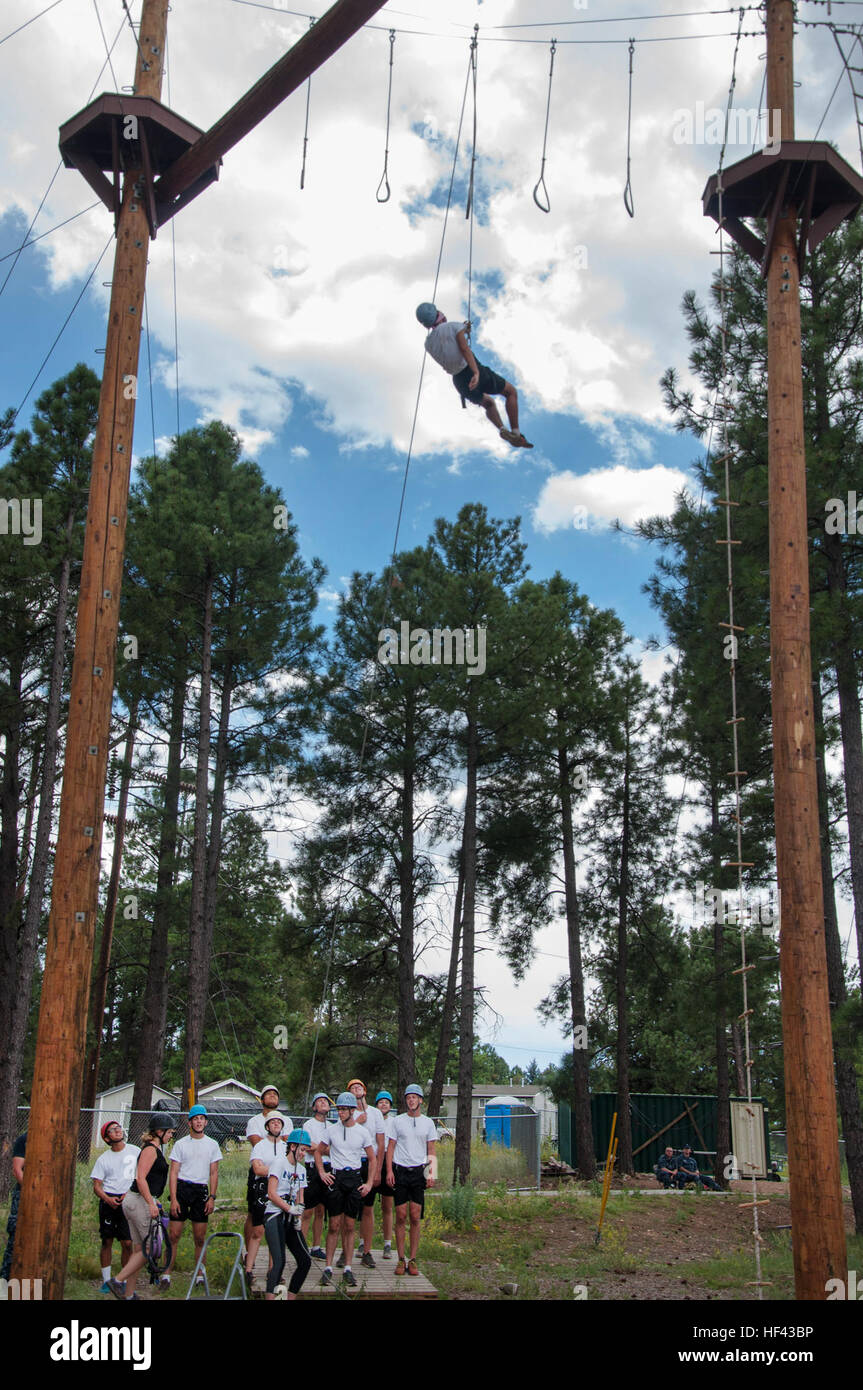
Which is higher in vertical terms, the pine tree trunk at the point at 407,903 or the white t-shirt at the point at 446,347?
the white t-shirt at the point at 446,347

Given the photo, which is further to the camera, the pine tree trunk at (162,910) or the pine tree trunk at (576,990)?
the pine tree trunk at (576,990)

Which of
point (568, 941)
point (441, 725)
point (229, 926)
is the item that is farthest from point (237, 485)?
point (229, 926)

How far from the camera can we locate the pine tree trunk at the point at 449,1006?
23.8 metres

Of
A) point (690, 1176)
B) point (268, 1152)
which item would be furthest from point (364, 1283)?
point (690, 1176)

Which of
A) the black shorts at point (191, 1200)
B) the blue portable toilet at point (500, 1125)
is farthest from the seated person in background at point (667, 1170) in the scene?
the black shorts at point (191, 1200)

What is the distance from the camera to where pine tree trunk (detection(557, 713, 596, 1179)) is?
74.7ft

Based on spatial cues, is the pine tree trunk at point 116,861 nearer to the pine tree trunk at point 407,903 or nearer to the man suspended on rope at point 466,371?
the pine tree trunk at point 407,903

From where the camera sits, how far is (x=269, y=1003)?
37.8 metres

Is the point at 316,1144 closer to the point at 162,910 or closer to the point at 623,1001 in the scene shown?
the point at 162,910

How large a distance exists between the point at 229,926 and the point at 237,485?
14.3 m

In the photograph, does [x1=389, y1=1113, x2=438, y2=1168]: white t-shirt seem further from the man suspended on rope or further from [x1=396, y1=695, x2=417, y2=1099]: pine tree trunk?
[x1=396, y1=695, x2=417, y2=1099]: pine tree trunk

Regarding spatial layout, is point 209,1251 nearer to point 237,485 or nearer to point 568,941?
point 568,941

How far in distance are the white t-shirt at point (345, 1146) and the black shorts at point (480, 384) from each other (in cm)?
607

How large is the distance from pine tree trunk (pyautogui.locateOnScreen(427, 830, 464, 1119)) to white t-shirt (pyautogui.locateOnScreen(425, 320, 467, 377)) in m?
14.9
